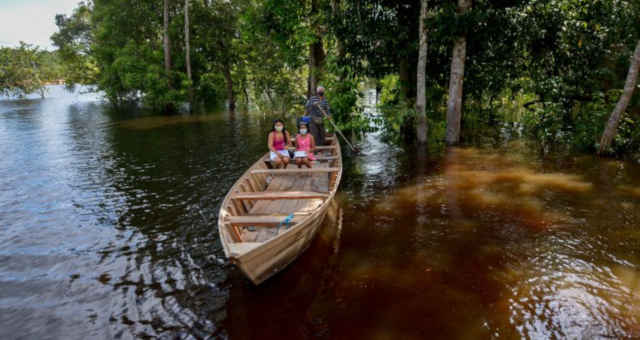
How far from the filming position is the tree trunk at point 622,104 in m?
9.65

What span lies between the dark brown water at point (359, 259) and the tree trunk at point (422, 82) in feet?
8.85

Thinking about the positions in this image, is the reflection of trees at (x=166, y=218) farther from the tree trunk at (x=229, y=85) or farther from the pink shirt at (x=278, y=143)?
the tree trunk at (x=229, y=85)

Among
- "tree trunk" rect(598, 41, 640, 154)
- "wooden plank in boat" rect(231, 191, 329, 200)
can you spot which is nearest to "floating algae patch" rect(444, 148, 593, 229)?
"tree trunk" rect(598, 41, 640, 154)

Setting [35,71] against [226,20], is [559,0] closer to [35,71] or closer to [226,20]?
[226,20]

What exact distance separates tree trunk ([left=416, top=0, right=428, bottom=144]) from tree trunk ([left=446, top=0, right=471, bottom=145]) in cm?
102

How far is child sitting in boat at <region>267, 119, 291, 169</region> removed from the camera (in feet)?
28.7

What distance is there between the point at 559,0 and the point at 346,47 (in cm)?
723

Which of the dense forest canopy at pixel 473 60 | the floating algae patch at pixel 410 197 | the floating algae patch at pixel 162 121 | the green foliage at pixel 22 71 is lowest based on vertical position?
the floating algae patch at pixel 410 197

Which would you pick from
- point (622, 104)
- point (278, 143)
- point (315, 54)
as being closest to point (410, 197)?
point (278, 143)

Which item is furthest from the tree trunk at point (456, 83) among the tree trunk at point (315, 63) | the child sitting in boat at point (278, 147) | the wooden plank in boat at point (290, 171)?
the wooden plank in boat at point (290, 171)

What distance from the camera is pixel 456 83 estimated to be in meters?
12.8

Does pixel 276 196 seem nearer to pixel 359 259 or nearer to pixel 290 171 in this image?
pixel 290 171

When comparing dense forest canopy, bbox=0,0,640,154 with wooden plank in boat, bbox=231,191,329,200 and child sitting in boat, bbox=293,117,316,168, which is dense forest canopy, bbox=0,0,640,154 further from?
wooden plank in boat, bbox=231,191,329,200

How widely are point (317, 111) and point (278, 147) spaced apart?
2.87 metres
